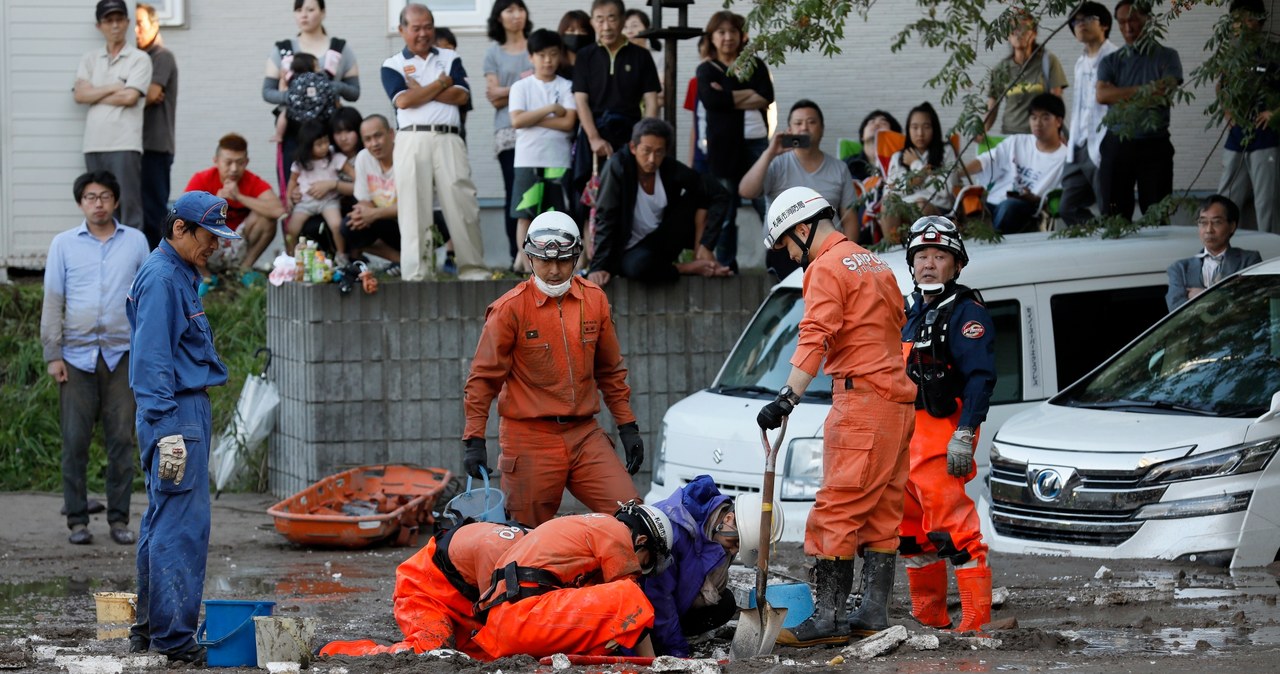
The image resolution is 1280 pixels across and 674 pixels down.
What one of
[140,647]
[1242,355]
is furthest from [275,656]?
[1242,355]

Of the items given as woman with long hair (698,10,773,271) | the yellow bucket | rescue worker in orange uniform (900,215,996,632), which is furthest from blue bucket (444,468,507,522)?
woman with long hair (698,10,773,271)

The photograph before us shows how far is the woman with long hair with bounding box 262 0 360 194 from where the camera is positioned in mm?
14570

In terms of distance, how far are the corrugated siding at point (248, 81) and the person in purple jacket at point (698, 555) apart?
377 inches

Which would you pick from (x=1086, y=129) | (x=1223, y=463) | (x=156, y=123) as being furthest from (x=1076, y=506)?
(x=156, y=123)

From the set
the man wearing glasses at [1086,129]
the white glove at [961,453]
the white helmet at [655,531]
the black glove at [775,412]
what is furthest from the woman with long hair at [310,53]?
the white helmet at [655,531]

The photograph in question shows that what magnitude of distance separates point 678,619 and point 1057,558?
118 inches

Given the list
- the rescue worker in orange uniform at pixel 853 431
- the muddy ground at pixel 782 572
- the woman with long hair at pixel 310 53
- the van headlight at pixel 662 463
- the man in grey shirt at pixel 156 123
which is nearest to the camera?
the muddy ground at pixel 782 572

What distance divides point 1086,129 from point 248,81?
26.3ft

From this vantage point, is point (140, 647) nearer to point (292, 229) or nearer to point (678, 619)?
point (678, 619)

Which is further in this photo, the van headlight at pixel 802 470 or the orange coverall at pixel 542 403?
the van headlight at pixel 802 470

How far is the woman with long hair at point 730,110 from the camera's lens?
13.1 meters

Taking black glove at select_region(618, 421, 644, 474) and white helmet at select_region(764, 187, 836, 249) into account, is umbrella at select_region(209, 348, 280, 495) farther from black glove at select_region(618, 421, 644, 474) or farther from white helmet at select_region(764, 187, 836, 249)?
white helmet at select_region(764, 187, 836, 249)

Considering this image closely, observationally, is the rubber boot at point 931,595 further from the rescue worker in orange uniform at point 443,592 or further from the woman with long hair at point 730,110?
the woman with long hair at point 730,110

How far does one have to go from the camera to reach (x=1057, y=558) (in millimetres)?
9062
